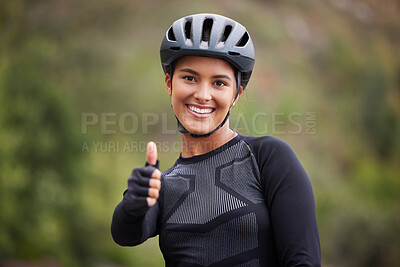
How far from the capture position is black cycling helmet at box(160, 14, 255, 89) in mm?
2170

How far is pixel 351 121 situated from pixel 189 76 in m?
14.6

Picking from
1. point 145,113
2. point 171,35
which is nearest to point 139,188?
point 171,35

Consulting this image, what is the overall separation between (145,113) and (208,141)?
11.3m

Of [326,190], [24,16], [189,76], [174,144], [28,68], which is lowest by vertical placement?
[326,190]

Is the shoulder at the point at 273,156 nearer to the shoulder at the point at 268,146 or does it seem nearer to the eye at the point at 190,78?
the shoulder at the point at 268,146

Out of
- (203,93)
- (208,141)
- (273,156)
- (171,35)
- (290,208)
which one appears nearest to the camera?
(290,208)

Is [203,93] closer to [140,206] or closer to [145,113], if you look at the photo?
[140,206]

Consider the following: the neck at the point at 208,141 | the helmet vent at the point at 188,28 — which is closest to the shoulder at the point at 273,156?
the neck at the point at 208,141

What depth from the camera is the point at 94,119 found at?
13.3 meters

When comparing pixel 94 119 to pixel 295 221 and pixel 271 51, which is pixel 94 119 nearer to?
pixel 271 51

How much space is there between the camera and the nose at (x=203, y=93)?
2.14 metres

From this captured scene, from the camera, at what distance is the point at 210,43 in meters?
2.17

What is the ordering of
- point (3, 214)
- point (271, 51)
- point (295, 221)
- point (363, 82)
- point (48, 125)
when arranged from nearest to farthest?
1. point (295, 221)
2. point (3, 214)
3. point (48, 125)
4. point (271, 51)
5. point (363, 82)

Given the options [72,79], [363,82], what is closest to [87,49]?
[72,79]
